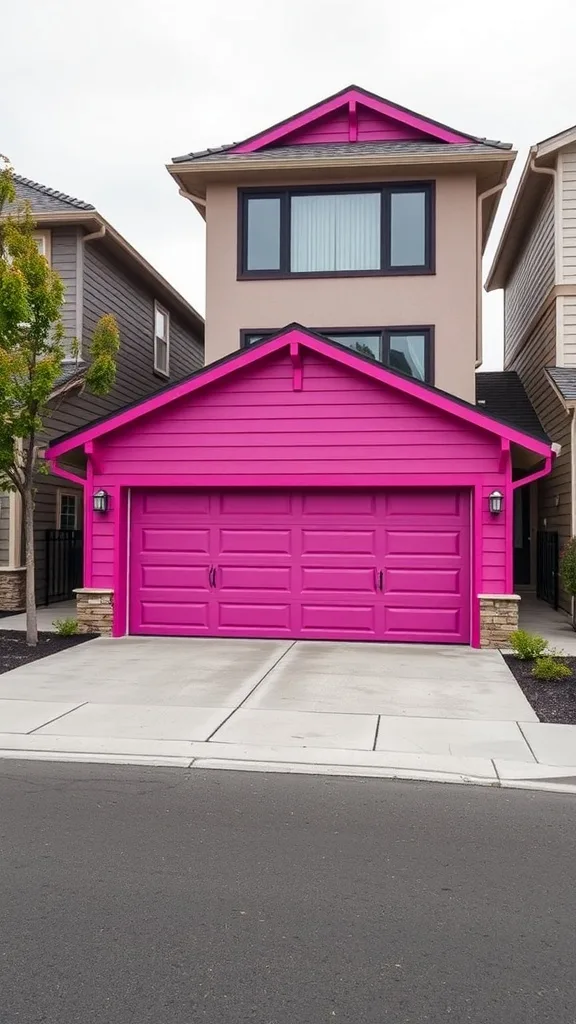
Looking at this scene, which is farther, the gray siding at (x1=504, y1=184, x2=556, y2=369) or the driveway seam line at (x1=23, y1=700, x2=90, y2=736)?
the gray siding at (x1=504, y1=184, x2=556, y2=369)

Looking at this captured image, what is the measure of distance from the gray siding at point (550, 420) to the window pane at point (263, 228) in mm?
5235

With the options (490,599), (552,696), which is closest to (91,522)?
(490,599)

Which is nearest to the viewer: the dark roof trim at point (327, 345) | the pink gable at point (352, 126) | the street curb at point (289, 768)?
the street curb at point (289, 768)

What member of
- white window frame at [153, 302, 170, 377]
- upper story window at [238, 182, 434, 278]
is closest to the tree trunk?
upper story window at [238, 182, 434, 278]

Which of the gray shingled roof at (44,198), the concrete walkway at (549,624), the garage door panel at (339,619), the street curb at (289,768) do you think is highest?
the gray shingled roof at (44,198)

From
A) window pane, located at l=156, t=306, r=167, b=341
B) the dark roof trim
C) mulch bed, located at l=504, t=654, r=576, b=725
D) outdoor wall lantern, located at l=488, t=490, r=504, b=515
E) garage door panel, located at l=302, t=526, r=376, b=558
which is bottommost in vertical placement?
mulch bed, located at l=504, t=654, r=576, b=725

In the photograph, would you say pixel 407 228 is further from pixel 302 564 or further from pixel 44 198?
pixel 44 198

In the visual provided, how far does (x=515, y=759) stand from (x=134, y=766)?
2884mm

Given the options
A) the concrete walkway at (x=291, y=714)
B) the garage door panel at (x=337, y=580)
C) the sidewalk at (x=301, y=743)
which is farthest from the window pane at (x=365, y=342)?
the sidewalk at (x=301, y=743)

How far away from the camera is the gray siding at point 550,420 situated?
13820 mm

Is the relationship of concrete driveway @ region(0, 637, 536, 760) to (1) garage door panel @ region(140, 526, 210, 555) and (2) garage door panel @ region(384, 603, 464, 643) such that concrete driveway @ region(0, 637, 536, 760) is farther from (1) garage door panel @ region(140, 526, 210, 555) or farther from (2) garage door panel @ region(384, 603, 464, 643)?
(1) garage door panel @ region(140, 526, 210, 555)

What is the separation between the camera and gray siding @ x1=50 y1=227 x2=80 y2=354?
51.9 ft

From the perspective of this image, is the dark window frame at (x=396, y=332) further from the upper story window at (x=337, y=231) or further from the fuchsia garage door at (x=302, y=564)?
the fuchsia garage door at (x=302, y=564)

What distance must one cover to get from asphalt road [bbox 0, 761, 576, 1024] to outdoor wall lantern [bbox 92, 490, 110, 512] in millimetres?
6546
